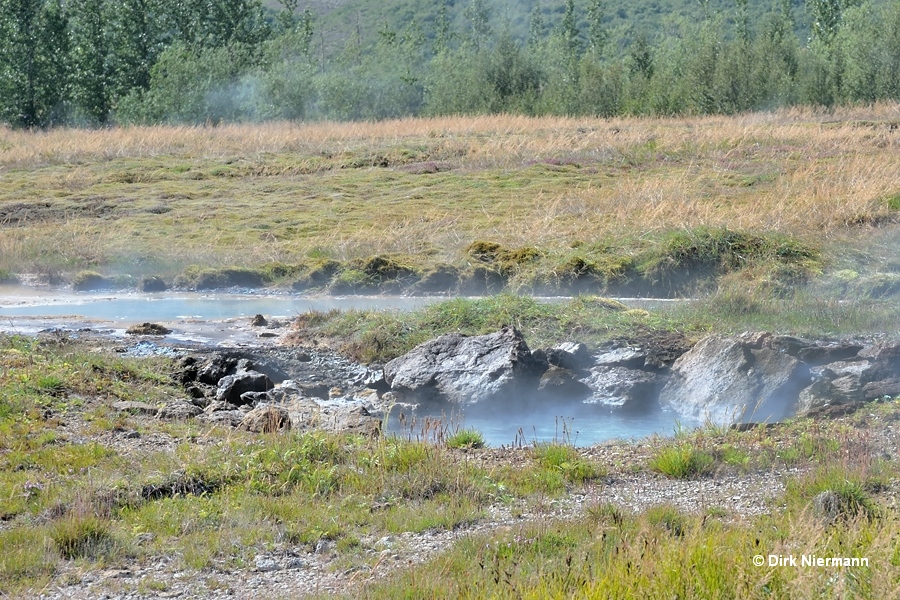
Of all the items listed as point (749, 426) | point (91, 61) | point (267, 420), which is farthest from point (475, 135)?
point (91, 61)

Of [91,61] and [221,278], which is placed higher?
[91,61]

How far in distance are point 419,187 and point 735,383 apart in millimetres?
14785

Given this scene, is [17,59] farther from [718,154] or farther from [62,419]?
[62,419]

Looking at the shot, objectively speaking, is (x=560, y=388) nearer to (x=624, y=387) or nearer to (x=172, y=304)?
(x=624, y=387)

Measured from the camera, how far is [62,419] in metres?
8.05

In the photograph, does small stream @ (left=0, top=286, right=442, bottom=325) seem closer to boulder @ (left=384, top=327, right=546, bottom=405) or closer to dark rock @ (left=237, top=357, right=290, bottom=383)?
dark rock @ (left=237, top=357, right=290, bottom=383)

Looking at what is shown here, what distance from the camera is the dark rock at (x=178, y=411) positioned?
8523 mm

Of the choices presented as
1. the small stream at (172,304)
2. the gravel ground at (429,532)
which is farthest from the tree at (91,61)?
the gravel ground at (429,532)

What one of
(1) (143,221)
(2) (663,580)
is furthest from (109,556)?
(1) (143,221)

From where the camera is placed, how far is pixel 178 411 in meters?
8.70

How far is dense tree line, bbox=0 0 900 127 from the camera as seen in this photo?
42.0 meters

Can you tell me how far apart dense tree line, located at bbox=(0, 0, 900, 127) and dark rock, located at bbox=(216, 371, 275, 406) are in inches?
1356

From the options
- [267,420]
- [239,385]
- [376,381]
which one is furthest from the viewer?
[376,381]

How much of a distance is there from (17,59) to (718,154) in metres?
33.8
